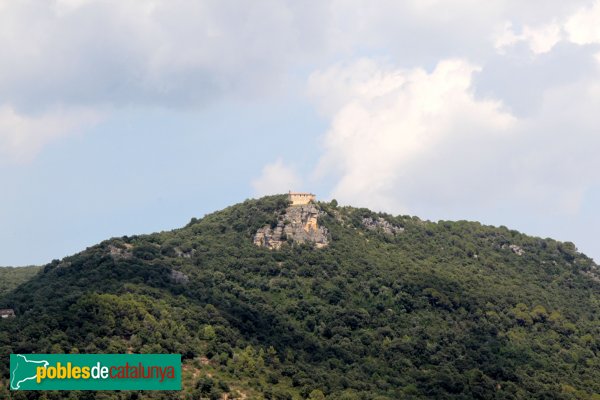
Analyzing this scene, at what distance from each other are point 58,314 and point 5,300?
17.7 meters

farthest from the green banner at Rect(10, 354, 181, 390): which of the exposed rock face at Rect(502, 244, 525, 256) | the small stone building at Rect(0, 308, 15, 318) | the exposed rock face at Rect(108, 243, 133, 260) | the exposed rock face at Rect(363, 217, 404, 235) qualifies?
the exposed rock face at Rect(502, 244, 525, 256)

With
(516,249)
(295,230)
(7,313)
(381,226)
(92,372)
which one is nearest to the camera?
(92,372)

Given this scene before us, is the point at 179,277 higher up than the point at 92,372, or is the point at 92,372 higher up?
the point at 179,277

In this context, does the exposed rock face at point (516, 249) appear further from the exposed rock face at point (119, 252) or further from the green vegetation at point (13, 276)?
the green vegetation at point (13, 276)

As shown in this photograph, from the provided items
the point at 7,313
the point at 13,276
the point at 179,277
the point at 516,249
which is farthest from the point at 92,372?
the point at 516,249

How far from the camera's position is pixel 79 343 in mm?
110625

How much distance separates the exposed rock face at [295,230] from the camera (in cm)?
15562

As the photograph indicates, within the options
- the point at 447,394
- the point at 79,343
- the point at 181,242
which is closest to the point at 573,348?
the point at 447,394

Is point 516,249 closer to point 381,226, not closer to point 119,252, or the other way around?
point 381,226

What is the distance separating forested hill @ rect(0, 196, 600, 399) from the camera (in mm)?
116000

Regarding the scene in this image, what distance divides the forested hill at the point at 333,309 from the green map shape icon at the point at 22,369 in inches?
107

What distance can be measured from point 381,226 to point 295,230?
607 inches

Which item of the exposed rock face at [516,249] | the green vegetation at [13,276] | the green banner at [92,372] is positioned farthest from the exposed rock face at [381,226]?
the green banner at [92,372]

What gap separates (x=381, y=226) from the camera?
166m
